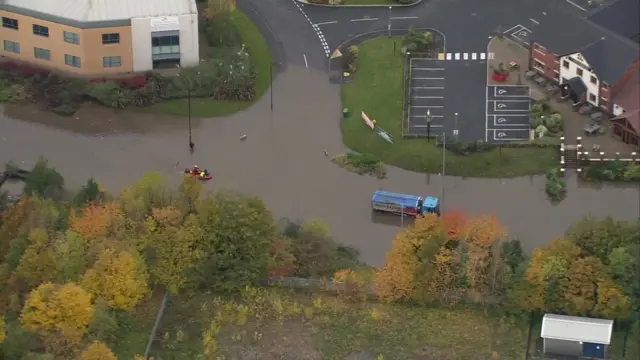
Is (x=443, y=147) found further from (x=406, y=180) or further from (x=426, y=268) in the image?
(x=426, y=268)

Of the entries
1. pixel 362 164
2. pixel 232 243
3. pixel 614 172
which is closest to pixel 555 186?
pixel 614 172

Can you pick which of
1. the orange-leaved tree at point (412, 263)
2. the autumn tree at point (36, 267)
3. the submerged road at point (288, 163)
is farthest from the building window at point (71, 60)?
the orange-leaved tree at point (412, 263)

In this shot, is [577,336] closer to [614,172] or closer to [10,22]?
[614,172]

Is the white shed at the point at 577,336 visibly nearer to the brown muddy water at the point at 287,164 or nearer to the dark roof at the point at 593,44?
the brown muddy water at the point at 287,164

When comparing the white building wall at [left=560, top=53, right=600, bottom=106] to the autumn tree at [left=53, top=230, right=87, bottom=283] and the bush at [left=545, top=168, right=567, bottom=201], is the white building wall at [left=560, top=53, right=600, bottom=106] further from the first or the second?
the autumn tree at [left=53, top=230, right=87, bottom=283]

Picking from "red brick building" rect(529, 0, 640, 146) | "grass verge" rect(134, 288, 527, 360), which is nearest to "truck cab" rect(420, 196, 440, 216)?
"grass verge" rect(134, 288, 527, 360)

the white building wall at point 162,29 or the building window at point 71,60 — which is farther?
the building window at point 71,60
